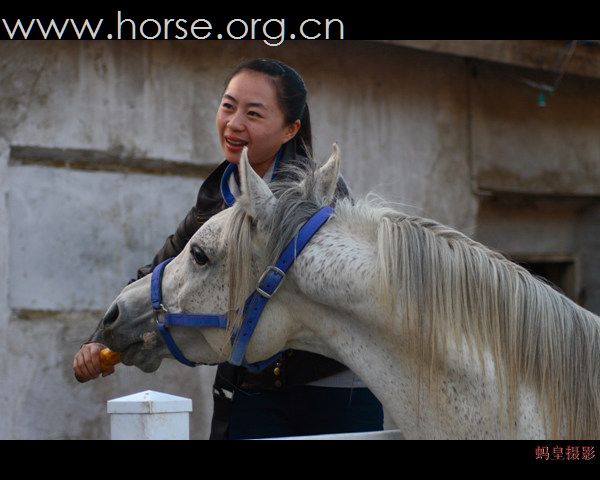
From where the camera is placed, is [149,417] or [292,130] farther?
[292,130]

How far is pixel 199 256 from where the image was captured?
275cm

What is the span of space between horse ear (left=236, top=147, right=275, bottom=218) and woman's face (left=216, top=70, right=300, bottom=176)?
36 centimetres

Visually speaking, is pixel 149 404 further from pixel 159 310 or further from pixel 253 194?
pixel 253 194

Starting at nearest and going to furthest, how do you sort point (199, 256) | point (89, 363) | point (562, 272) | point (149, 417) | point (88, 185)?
point (149, 417) → point (199, 256) → point (89, 363) → point (88, 185) → point (562, 272)

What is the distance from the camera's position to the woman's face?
3.02 metres

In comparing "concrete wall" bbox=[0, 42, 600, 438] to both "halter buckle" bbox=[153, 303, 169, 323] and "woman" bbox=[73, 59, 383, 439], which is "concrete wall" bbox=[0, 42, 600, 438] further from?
"halter buckle" bbox=[153, 303, 169, 323]

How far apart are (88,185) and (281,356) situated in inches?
82.6

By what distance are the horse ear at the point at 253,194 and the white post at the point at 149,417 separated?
0.50 m

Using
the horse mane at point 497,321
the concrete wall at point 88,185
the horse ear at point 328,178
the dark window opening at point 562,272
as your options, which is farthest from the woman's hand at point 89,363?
the dark window opening at point 562,272

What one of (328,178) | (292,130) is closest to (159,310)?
(328,178)

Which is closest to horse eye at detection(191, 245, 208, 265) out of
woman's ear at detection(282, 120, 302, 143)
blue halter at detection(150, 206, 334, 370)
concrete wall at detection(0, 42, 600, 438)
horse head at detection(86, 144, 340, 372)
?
horse head at detection(86, 144, 340, 372)

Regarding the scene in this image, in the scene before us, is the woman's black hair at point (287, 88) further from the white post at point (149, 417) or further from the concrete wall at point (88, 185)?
the concrete wall at point (88, 185)
